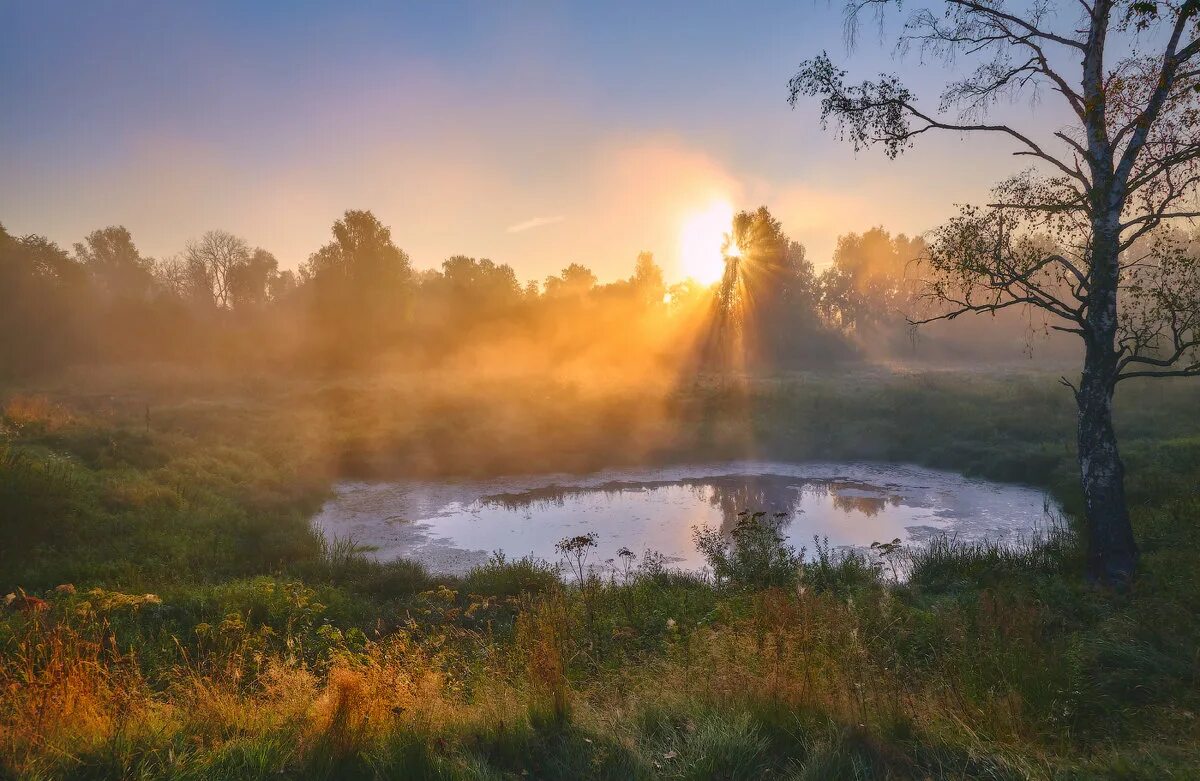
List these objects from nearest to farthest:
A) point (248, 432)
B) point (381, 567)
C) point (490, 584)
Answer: point (490, 584)
point (381, 567)
point (248, 432)

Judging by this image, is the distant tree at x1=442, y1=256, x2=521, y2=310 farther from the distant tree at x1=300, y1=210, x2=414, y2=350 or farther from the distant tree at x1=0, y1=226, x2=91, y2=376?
the distant tree at x1=0, y1=226, x2=91, y2=376

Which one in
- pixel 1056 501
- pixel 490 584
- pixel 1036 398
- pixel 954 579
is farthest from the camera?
pixel 1036 398

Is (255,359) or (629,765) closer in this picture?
(629,765)

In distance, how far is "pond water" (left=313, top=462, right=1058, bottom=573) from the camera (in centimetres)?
1433

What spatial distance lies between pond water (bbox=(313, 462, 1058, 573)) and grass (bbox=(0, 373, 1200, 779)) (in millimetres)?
1476

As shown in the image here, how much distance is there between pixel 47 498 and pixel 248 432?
1124 centimetres

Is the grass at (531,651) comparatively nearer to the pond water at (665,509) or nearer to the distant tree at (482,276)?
the pond water at (665,509)

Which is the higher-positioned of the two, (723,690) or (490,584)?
(723,690)

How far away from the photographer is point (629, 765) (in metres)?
4.05

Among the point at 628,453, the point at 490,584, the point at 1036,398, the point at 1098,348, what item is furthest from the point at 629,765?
the point at 1036,398

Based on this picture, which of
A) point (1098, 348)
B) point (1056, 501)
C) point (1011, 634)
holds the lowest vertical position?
point (1056, 501)

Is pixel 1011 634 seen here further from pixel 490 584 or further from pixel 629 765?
pixel 490 584

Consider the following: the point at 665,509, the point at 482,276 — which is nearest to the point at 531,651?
the point at 665,509

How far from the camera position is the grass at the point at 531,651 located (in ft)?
13.3
